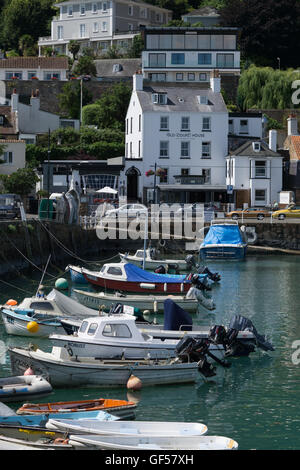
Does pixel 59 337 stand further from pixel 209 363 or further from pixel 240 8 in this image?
pixel 240 8

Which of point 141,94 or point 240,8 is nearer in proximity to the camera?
point 141,94

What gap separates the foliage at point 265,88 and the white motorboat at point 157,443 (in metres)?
83.9

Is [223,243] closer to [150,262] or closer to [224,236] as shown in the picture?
[224,236]

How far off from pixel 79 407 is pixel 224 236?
41.0 metres

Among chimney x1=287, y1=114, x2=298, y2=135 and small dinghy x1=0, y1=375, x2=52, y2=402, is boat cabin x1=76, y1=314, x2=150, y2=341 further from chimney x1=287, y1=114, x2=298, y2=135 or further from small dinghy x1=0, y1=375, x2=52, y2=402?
Answer: chimney x1=287, y1=114, x2=298, y2=135

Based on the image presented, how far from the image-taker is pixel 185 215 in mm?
68312

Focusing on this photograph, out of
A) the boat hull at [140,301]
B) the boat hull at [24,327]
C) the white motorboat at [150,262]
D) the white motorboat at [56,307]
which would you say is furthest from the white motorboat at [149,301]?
the white motorboat at [150,262]

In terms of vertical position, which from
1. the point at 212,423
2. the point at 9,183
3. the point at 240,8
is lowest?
the point at 212,423

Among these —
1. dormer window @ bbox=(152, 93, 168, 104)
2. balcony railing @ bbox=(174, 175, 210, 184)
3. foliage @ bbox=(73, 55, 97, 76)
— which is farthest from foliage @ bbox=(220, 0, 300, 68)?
balcony railing @ bbox=(174, 175, 210, 184)

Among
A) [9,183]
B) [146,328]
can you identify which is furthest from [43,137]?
[146,328]

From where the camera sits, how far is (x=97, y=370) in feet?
84.8

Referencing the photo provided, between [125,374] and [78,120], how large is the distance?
71357 millimetres

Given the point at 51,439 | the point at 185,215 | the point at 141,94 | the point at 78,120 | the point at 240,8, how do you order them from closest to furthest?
the point at 51,439 → the point at 185,215 → the point at 141,94 → the point at 78,120 → the point at 240,8

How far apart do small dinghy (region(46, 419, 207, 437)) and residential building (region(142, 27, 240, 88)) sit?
8483cm
